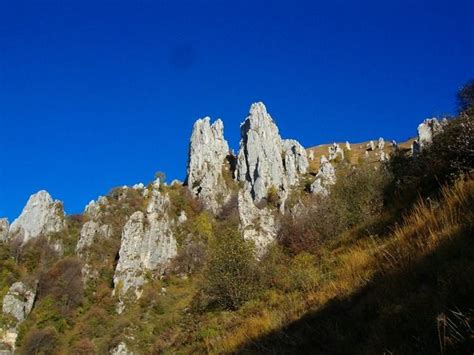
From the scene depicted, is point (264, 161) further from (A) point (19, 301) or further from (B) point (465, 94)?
(B) point (465, 94)

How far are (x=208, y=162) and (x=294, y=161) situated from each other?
2735 centimetres

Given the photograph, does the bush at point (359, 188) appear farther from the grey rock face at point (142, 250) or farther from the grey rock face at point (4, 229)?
the grey rock face at point (4, 229)

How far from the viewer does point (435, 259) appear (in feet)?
16.5

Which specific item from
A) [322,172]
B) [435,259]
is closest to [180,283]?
[322,172]

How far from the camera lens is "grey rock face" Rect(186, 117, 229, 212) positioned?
4552 inches

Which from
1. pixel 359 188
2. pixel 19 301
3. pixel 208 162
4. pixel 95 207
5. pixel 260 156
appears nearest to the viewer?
pixel 359 188

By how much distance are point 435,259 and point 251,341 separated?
3.74 m

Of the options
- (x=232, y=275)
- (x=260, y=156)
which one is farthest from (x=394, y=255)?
(x=260, y=156)

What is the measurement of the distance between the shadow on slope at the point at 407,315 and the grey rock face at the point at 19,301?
80.5 m

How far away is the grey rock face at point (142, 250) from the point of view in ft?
258

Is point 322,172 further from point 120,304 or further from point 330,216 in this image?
point 330,216

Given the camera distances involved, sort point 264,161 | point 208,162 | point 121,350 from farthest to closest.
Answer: point 208,162
point 264,161
point 121,350

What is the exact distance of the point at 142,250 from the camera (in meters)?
85.5

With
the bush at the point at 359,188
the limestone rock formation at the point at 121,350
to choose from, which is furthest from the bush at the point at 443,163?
the limestone rock formation at the point at 121,350
